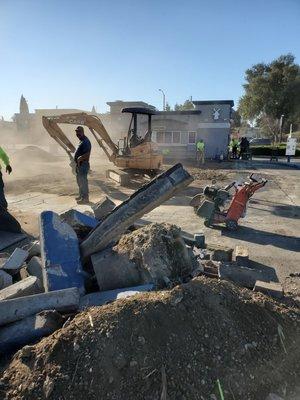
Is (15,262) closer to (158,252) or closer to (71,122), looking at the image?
(158,252)

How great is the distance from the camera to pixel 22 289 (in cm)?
379

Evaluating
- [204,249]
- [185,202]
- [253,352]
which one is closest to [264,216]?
[185,202]

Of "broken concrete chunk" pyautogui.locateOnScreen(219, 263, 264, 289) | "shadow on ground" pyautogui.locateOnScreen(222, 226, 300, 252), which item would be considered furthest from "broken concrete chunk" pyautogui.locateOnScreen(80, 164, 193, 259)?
"shadow on ground" pyautogui.locateOnScreen(222, 226, 300, 252)

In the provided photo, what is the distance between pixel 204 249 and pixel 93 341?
345 centimetres

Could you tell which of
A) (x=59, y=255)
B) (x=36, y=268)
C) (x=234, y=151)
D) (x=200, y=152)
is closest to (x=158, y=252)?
(x=59, y=255)

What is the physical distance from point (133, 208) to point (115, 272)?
988 mm

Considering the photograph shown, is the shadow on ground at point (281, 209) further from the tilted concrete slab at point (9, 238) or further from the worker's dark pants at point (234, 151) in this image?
the worker's dark pants at point (234, 151)

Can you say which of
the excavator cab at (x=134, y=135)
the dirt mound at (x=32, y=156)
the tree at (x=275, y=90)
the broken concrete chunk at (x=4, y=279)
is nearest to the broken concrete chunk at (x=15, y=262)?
the broken concrete chunk at (x=4, y=279)

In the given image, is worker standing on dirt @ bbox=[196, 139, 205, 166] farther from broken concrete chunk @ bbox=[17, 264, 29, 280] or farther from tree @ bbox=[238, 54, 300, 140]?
tree @ bbox=[238, 54, 300, 140]

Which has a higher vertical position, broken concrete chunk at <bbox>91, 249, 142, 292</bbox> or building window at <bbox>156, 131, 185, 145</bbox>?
building window at <bbox>156, 131, 185, 145</bbox>

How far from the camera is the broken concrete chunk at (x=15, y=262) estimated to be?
4.52 meters

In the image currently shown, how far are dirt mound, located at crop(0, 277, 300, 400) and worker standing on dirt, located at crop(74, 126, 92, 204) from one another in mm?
7189

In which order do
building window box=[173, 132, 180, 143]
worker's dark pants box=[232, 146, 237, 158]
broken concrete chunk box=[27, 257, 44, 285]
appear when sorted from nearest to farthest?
broken concrete chunk box=[27, 257, 44, 285] < worker's dark pants box=[232, 146, 237, 158] < building window box=[173, 132, 180, 143]

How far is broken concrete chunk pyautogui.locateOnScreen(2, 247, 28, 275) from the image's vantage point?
178 inches
